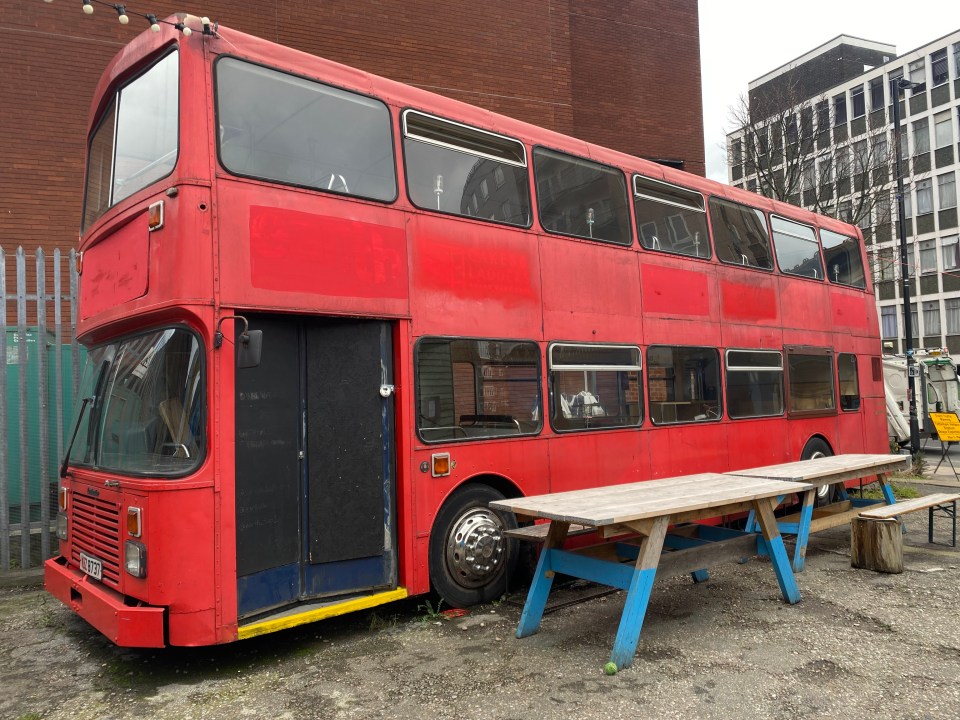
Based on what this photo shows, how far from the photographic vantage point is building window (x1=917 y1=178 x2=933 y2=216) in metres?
38.3

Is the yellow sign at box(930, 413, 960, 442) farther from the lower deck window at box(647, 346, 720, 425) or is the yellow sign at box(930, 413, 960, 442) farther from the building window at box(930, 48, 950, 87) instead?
the building window at box(930, 48, 950, 87)

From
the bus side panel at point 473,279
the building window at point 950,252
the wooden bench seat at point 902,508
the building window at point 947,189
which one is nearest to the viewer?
the bus side panel at point 473,279

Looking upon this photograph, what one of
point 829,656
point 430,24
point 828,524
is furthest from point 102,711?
point 430,24

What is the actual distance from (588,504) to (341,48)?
1096cm

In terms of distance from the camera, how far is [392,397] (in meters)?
5.40

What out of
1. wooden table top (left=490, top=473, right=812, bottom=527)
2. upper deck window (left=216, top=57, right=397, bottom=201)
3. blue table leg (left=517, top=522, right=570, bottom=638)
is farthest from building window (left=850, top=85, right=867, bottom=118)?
blue table leg (left=517, top=522, right=570, bottom=638)

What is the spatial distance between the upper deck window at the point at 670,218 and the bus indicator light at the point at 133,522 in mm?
5331

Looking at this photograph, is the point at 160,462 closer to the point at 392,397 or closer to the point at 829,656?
the point at 392,397

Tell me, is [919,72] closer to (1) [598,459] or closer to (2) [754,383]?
(2) [754,383]

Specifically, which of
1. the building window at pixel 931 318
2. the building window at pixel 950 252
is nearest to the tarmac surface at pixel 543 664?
the building window at pixel 950 252

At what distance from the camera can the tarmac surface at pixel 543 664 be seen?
404 cm

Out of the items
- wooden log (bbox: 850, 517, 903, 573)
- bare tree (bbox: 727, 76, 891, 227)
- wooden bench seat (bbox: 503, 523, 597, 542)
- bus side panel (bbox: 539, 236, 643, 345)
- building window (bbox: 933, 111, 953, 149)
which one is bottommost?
wooden log (bbox: 850, 517, 903, 573)

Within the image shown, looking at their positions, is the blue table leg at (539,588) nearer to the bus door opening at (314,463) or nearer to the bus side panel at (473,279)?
the bus door opening at (314,463)

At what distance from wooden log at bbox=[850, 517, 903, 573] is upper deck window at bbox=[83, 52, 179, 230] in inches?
265
